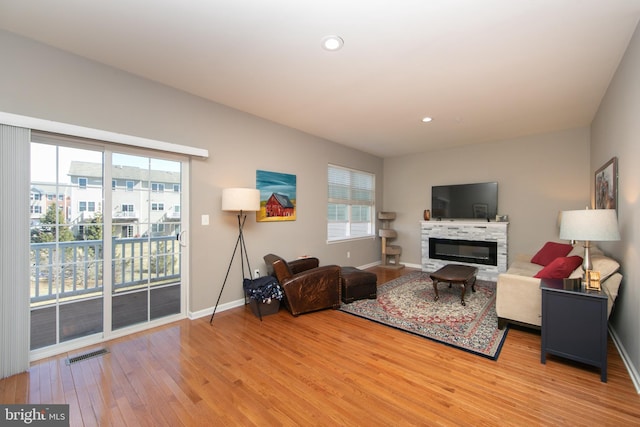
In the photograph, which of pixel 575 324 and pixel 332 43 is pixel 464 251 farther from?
pixel 332 43

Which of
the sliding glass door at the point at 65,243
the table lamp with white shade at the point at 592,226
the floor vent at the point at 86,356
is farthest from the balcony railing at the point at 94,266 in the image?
the table lamp with white shade at the point at 592,226

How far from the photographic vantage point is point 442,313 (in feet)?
11.3

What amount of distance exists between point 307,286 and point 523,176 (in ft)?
15.2

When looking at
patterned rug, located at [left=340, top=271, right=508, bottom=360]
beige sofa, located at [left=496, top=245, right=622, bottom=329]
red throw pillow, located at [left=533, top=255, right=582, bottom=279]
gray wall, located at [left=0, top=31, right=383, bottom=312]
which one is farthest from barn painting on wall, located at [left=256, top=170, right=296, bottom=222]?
red throw pillow, located at [left=533, top=255, right=582, bottom=279]

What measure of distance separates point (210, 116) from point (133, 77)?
2.84 feet

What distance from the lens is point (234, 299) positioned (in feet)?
12.4

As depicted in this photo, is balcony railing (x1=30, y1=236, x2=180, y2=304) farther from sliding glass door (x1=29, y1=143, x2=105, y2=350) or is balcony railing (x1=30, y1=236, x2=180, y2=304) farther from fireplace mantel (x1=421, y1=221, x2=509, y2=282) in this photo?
fireplace mantel (x1=421, y1=221, x2=509, y2=282)

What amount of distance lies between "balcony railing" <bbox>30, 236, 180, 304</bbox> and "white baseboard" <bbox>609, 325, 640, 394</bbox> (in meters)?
4.32

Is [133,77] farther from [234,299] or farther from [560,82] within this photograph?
[560,82]

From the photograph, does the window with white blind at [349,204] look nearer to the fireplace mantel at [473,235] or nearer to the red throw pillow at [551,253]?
the fireplace mantel at [473,235]

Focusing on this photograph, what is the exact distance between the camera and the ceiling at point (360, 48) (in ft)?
6.38

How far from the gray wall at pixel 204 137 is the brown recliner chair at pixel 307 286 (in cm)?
71

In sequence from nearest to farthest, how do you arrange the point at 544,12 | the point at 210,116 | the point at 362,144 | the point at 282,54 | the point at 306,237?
the point at 544,12, the point at 282,54, the point at 210,116, the point at 306,237, the point at 362,144

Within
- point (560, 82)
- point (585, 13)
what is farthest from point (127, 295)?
point (560, 82)
